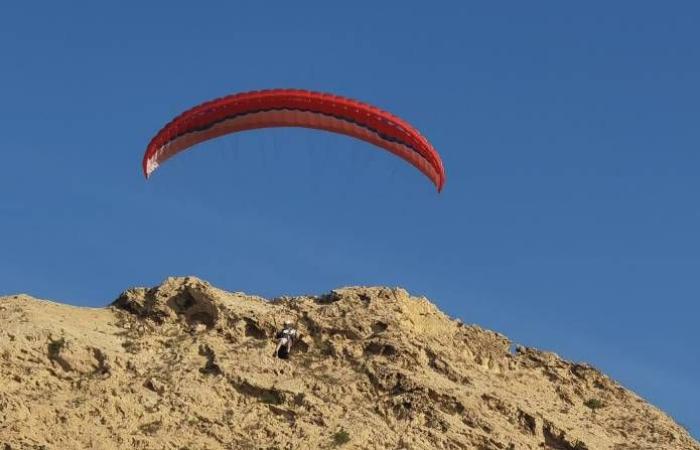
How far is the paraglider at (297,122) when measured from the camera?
35875mm

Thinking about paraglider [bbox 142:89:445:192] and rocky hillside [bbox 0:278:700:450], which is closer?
rocky hillside [bbox 0:278:700:450]

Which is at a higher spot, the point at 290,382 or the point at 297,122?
the point at 297,122

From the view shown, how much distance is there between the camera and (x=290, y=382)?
107 ft

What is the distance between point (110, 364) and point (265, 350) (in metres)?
4.19

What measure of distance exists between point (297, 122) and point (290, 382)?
809 centimetres

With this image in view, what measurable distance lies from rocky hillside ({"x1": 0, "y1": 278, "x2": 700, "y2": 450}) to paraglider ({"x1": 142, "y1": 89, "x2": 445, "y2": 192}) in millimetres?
4104

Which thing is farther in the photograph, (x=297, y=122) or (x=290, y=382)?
(x=297, y=122)

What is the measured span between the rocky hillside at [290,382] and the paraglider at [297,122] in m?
4.10

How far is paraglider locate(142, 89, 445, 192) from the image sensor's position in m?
35.9

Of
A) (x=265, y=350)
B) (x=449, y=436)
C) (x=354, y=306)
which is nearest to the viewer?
(x=449, y=436)

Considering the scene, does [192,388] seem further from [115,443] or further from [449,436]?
[449,436]

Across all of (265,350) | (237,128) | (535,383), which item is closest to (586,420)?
(535,383)

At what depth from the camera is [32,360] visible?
3166 centimetres

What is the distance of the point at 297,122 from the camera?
36.6 meters
